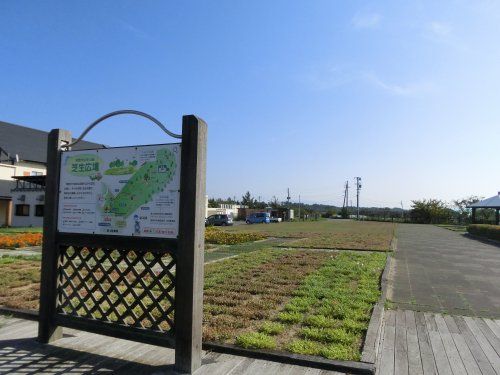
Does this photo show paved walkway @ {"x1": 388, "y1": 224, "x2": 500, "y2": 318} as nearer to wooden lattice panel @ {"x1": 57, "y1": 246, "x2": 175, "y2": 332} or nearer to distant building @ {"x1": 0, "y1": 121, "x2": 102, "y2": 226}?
wooden lattice panel @ {"x1": 57, "y1": 246, "x2": 175, "y2": 332}

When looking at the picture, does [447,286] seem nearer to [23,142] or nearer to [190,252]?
[190,252]

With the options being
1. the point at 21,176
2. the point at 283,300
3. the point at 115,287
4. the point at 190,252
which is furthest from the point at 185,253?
the point at 21,176

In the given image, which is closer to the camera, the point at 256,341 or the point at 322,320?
the point at 256,341

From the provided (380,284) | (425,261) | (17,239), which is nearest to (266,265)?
(380,284)

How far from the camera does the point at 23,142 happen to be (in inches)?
1578

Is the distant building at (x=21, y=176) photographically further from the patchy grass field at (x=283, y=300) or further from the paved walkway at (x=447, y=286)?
the paved walkway at (x=447, y=286)

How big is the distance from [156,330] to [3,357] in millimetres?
1598

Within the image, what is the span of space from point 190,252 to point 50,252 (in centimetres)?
194

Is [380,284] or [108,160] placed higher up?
[108,160]

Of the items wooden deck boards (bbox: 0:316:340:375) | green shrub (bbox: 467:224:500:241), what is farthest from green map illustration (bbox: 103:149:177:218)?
green shrub (bbox: 467:224:500:241)

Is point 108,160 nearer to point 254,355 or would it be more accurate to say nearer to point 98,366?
point 98,366

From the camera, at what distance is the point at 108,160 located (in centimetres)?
427

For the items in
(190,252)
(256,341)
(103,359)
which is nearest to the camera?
(190,252)

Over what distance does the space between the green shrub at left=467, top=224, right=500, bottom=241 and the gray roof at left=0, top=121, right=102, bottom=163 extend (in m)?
34.0
